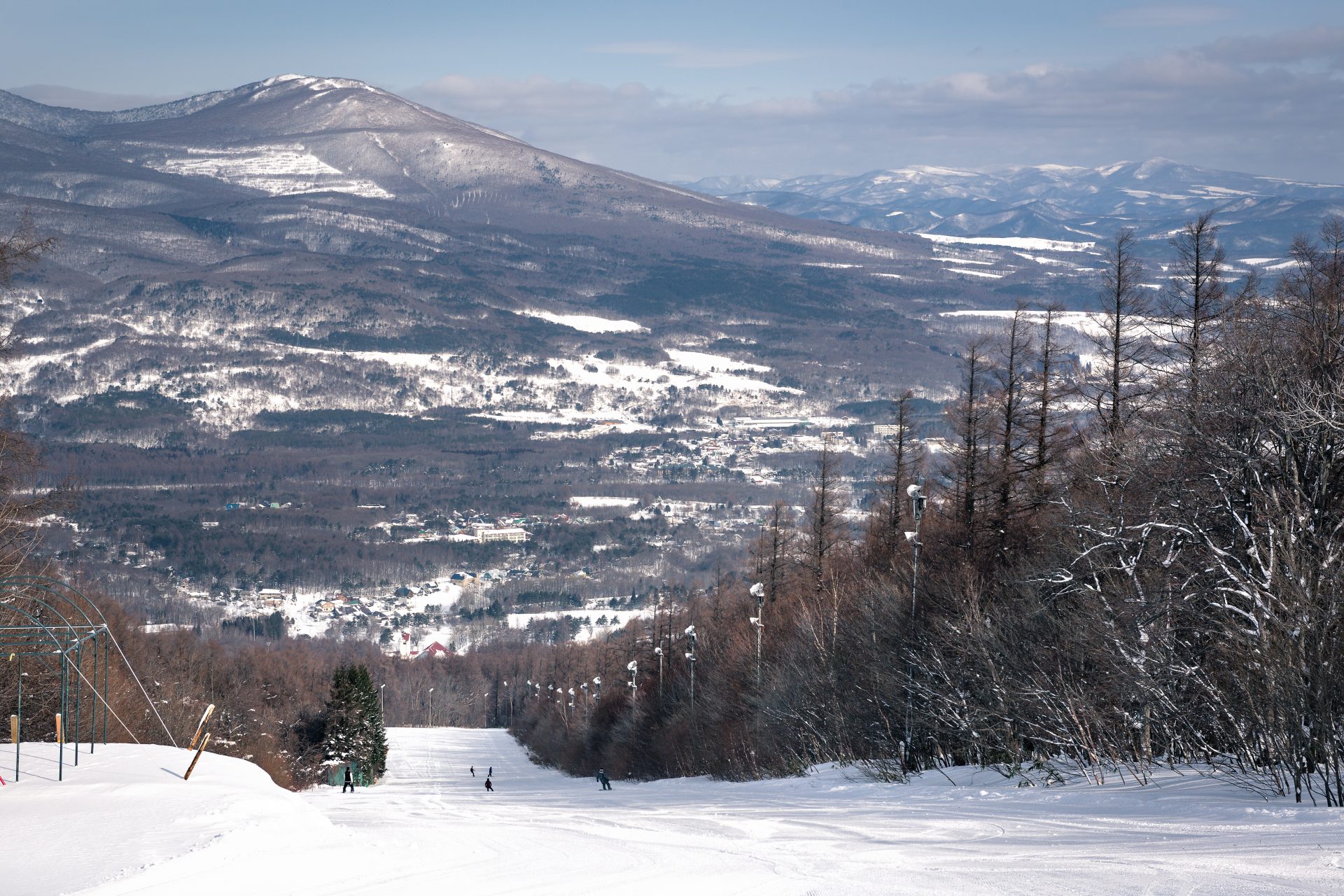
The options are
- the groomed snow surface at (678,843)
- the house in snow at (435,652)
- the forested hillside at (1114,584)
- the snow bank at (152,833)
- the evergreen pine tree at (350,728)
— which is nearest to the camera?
the groomed snow surface at (678,843)

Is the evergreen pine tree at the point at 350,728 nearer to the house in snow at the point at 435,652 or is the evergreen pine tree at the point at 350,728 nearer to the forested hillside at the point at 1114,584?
the forested hillside at the point at 1114,584

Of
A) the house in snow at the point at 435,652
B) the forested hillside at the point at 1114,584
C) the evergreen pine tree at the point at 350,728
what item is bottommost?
the house in snow at the point at 435,652

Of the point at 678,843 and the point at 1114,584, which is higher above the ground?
the point at 1114,584

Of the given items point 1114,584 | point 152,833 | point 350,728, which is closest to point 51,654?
point 152,833

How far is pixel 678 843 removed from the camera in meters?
16.6

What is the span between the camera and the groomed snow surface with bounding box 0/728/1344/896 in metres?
12.1

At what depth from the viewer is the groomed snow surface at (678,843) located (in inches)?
476

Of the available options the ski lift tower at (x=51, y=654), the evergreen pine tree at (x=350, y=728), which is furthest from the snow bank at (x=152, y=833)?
the evergreen pine tree at (x=350, y=728)

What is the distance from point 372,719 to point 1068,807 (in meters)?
67.6

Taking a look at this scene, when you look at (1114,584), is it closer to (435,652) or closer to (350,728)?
(350,728)

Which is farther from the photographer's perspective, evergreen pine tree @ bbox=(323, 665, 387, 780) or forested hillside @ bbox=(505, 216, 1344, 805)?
evergreen pine tree @ bbox=(323, 665, 387, 780)

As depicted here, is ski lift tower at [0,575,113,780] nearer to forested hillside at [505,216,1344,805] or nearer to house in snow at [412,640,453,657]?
forested hillside at [505,216,1344,805]

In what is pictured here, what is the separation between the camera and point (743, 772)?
34.2 meters

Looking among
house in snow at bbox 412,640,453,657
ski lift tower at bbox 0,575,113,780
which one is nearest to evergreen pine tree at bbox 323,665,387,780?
ski lift tower at bbox 0,575,113,780
